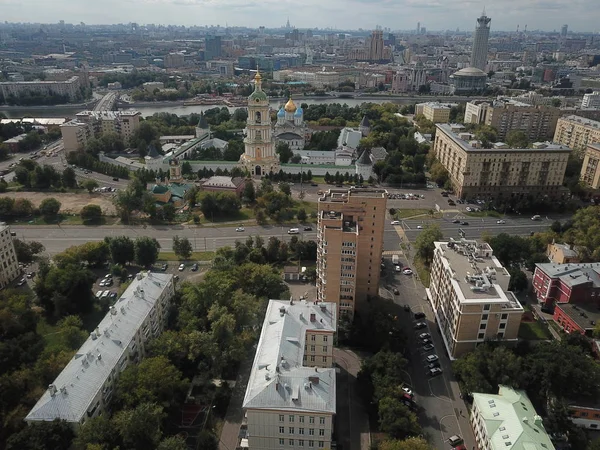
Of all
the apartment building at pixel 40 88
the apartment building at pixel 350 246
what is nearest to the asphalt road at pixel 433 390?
the apartment building at pixel 350 246

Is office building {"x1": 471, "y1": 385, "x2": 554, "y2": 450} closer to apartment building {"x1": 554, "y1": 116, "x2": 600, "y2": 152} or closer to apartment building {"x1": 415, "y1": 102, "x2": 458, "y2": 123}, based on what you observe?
apartment building {"x1": 554, "y1": 116, "x2": 600, "y2": 152}

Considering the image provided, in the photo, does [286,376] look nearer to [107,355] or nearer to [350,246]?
[107,355]

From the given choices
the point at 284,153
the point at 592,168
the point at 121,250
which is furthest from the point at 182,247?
the point at 592,168

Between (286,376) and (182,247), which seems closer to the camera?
(286,376)

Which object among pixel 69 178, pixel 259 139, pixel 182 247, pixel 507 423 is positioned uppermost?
pixel 259 139

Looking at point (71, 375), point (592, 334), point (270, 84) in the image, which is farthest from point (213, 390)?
point (270, 84)

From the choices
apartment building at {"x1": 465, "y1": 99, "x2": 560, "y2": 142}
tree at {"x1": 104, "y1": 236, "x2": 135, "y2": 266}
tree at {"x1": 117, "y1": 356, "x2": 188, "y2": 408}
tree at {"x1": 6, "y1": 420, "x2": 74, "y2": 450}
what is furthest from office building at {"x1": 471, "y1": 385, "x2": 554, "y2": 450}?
apartment building at {"x1": 465, "y1": 99, "x2": 560, "y2": 142}

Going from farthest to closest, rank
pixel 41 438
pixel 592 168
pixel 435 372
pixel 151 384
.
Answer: pixel 592 168 → pixel 435 372 → pixel 151 384 → pixel 41 438
